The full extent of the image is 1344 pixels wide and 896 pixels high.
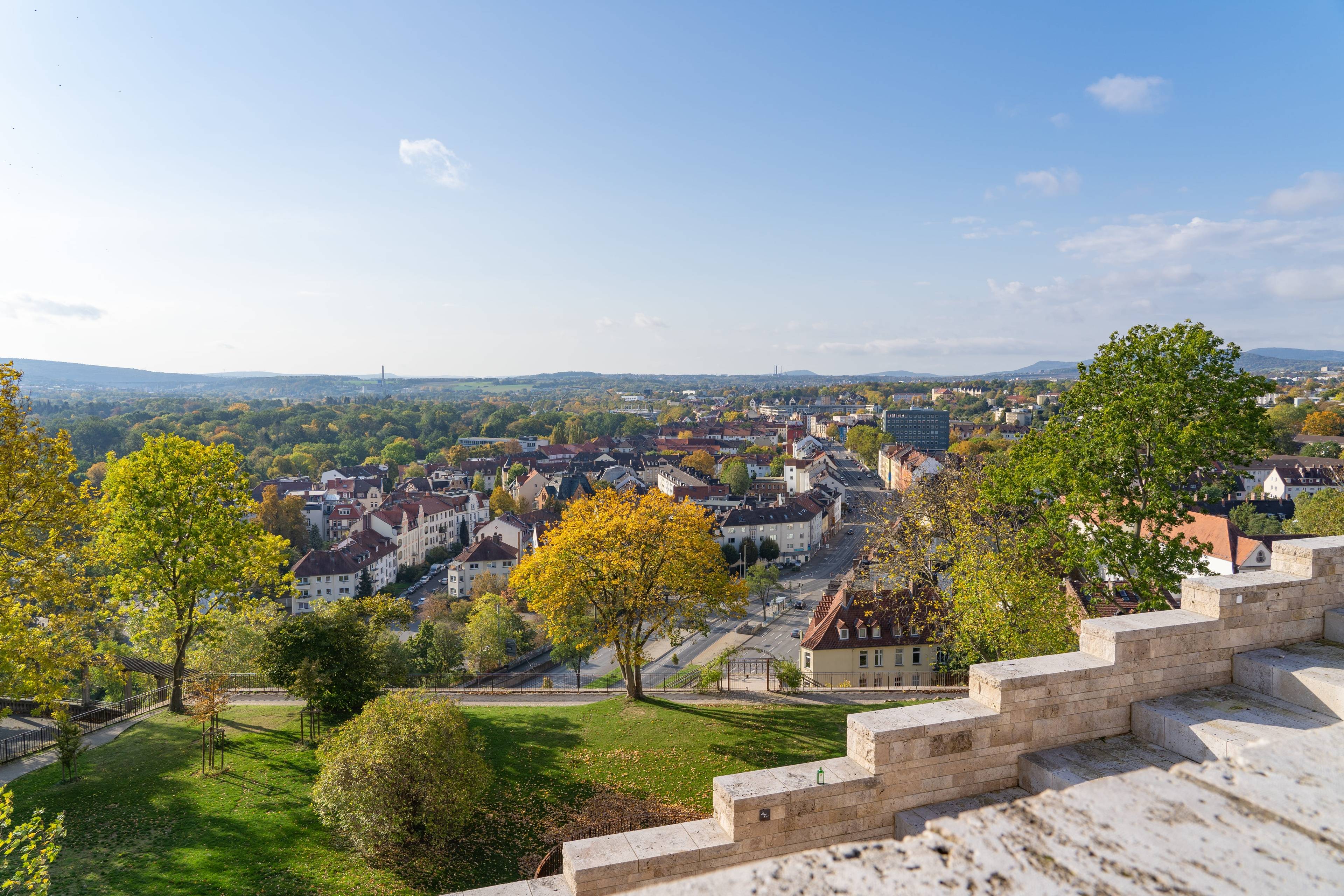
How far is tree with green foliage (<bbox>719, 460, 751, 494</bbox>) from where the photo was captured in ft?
343

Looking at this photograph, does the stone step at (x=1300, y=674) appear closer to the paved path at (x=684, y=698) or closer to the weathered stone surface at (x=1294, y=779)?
the weathered stone surface at (x=1294, y=779)

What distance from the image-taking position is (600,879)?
5.53 m

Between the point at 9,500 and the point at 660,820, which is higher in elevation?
the point at 9,500

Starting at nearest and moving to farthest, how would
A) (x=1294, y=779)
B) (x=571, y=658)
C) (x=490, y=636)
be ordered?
(x=1294, y=779), (x=490, y=636), (x=571, y=658)

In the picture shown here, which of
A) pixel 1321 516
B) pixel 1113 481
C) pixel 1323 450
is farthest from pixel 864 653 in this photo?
pixel 1323 450

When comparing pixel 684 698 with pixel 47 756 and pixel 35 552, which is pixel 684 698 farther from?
pixel 47 756

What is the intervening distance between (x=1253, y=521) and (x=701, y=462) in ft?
265

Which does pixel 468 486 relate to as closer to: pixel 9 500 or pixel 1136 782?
pixel 9 500

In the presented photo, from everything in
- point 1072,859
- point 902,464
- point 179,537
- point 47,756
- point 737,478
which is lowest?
point 737,478

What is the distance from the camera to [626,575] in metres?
19.0

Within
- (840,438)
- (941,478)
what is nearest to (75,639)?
(941,478)

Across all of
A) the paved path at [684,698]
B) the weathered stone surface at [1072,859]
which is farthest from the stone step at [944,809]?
the paved path at [684,698]

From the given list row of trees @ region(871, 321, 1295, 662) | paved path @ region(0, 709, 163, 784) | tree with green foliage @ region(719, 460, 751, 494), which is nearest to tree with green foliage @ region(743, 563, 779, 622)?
row of trees @ region(871, 321, 1295, 662)

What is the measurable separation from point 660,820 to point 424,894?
414 cm
